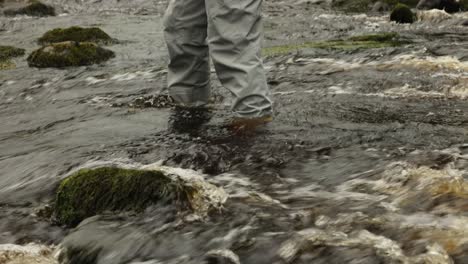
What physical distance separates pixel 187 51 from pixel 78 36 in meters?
7.98

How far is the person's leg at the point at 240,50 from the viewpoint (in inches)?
189

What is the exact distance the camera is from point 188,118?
5.82 metres

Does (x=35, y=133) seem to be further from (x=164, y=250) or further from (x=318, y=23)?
(x=318, y=23)

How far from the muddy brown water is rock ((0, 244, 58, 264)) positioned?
0.09m

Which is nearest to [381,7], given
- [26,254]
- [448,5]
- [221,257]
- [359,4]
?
[359,4]

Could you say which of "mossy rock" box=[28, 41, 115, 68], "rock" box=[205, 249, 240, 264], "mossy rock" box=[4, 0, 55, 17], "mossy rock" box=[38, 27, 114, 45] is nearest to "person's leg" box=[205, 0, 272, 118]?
"rock" box=[205, 249, 240, 264]

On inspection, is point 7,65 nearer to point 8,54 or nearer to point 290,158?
point 8,54

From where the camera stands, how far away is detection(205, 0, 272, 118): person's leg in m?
4.80

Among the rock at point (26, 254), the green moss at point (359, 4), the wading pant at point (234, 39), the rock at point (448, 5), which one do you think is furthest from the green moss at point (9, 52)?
the rock at point (448, 5)

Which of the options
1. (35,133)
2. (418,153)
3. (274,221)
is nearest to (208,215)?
(274,221)

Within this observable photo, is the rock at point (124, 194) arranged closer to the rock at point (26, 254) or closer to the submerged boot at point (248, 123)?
the rock at point (26, 254)

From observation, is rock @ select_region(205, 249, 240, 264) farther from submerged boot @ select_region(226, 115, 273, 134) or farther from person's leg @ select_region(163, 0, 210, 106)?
person's leg @ select_region(163, 0, 210, 106)

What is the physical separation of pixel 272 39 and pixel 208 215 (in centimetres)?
892

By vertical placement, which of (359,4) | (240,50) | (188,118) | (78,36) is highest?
(240,50)
